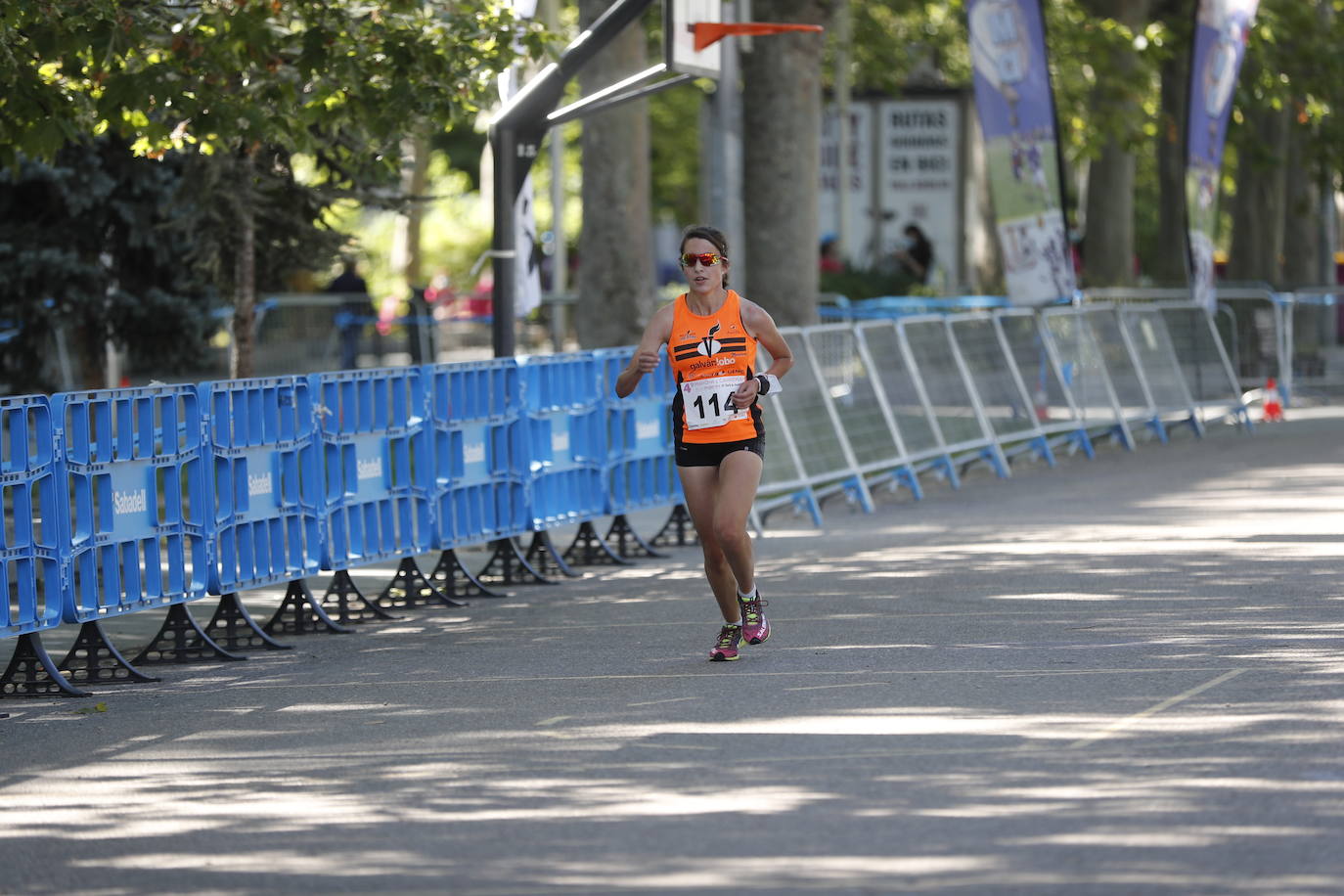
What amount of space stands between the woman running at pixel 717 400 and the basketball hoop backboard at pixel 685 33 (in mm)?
3569

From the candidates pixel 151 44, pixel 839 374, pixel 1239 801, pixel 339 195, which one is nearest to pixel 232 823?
pixel 1239 801

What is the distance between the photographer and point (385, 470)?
464 inches

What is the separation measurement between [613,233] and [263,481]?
9171 mm

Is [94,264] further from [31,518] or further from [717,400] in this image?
[717,400]

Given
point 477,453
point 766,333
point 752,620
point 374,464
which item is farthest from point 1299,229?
point 752,620

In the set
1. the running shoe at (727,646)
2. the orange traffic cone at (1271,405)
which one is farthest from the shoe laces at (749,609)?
the orange traffic cone at (1271,405)

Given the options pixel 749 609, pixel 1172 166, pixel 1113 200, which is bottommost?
pixel 749 609

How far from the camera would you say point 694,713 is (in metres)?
8.25

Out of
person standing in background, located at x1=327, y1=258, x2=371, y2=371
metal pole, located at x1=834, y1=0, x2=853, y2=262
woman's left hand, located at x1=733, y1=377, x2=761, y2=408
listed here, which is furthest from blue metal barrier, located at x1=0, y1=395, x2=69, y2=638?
metal pole, located at x1=834, y1=0, x2=853, y2=262

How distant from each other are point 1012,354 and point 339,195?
672 cm

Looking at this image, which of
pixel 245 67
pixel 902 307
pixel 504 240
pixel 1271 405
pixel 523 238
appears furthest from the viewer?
pixel 902 307

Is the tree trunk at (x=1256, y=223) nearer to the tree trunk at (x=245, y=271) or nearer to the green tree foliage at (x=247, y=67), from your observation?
the tree trunk at (x=245, y=271)

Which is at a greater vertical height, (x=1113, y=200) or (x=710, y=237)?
(x=1113, y=200)

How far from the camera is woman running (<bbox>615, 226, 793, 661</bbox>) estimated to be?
938 cm
